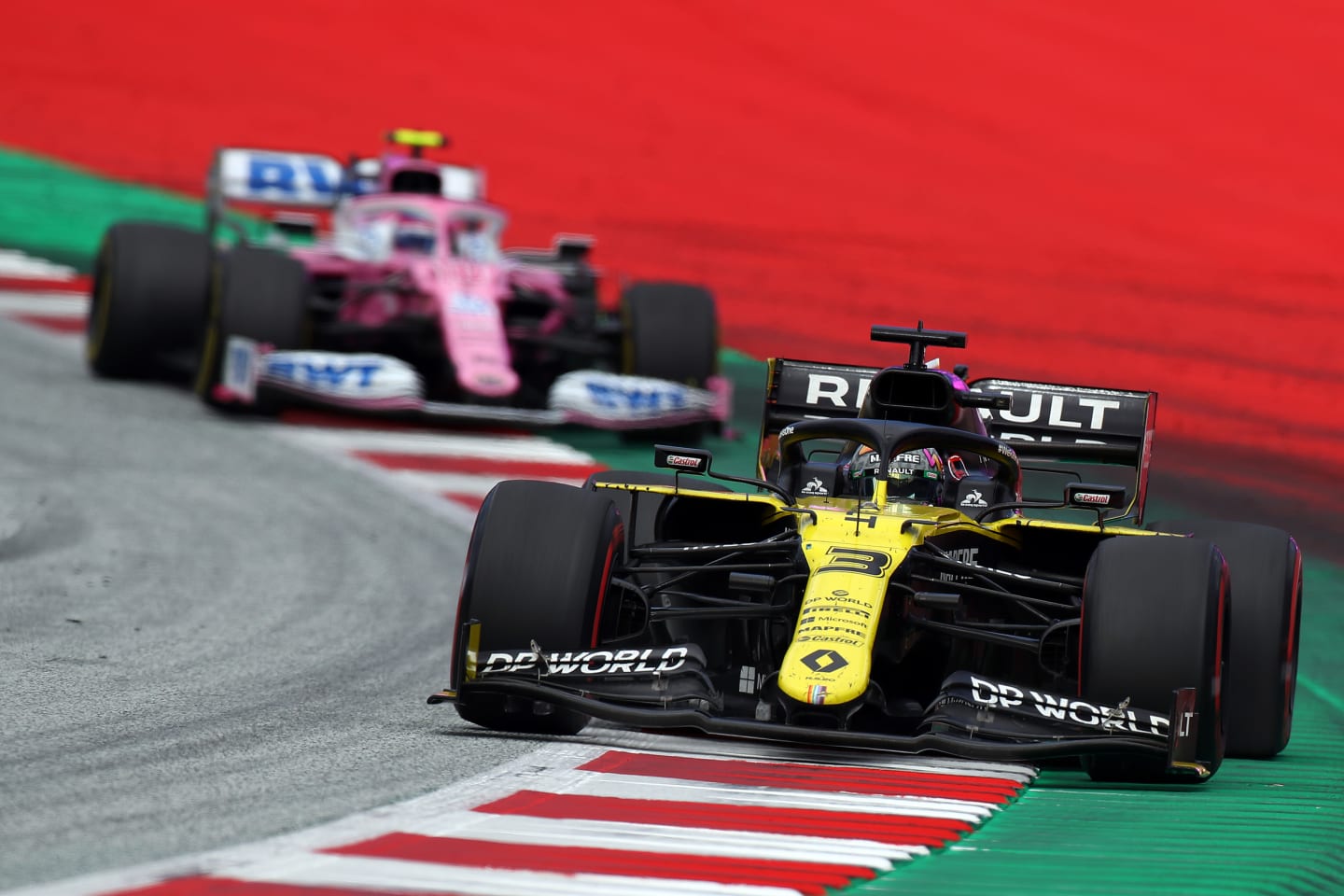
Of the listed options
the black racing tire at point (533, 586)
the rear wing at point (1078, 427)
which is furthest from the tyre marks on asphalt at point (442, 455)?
the black racing tire at point (533, 586)

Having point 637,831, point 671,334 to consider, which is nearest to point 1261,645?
point 637,831

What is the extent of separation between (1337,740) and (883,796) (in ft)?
12.1

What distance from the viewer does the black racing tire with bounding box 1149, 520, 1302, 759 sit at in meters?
9.63

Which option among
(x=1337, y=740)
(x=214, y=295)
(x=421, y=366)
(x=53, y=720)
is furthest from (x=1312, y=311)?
(x=53, y=720)

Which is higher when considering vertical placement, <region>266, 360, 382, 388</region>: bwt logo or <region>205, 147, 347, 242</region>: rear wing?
<region>205, 147, 347, 242</region>: rear wing

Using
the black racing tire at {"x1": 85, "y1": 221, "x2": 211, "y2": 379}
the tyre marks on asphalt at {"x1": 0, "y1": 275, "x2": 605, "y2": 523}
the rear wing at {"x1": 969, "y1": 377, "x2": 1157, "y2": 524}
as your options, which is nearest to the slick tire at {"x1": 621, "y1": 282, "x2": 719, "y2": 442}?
the tyre marks on asphalt at {"x1": 0, "y1": 275, "x2": 605, "y2": 523}

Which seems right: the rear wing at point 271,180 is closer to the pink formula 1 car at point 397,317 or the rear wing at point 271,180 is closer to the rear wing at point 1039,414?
the pink formula 1 car at point 397,317

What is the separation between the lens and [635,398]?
1847 cm

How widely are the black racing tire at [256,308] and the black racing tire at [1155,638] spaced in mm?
10719

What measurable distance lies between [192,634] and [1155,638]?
4.99 m

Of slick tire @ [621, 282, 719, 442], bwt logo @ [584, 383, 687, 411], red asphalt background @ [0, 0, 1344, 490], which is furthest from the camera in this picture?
red asphalt background @ [0, 0, 1344, 490]

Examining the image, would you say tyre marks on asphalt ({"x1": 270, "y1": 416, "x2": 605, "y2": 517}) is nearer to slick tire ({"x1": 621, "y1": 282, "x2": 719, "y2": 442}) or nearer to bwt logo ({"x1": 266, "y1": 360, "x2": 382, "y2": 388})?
bwt logo ({"x1": 266, "y1": 360, "x2": 382, "y2": 388})

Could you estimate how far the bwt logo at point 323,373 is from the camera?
705 inches

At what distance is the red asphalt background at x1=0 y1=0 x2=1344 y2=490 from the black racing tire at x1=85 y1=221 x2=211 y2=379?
6383 millimetres
